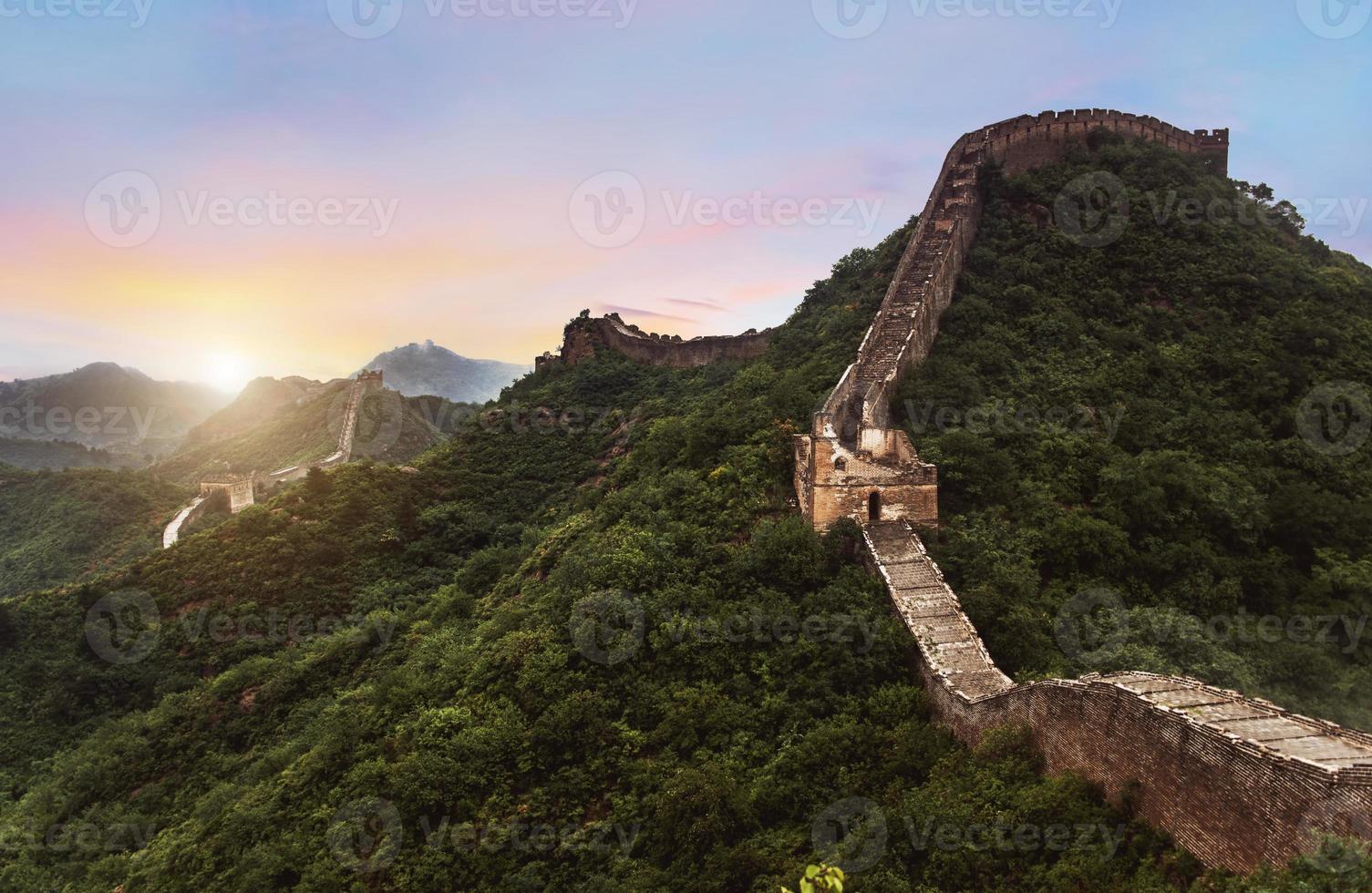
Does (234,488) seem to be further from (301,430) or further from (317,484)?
(301,430)

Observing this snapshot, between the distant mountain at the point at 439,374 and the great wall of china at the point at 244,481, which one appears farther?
the distant mountain at the point at 439,374

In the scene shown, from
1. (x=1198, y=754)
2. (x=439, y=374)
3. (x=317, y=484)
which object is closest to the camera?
(x=1198, y=754)

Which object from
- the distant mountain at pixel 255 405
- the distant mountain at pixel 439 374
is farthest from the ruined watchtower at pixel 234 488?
the distant mountain at pixel 439 374

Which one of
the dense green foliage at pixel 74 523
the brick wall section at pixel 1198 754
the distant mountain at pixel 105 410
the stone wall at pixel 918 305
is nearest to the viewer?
the brick wall section at pixel 1198 754

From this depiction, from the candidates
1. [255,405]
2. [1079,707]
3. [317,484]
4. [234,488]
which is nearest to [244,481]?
[234,488]

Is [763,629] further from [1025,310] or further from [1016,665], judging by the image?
[1025,310]

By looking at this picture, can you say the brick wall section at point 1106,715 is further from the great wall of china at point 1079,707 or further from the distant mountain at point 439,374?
the distant mountain at point 439,374

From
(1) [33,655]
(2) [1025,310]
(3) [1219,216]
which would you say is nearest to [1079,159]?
(3) [1219,216]
